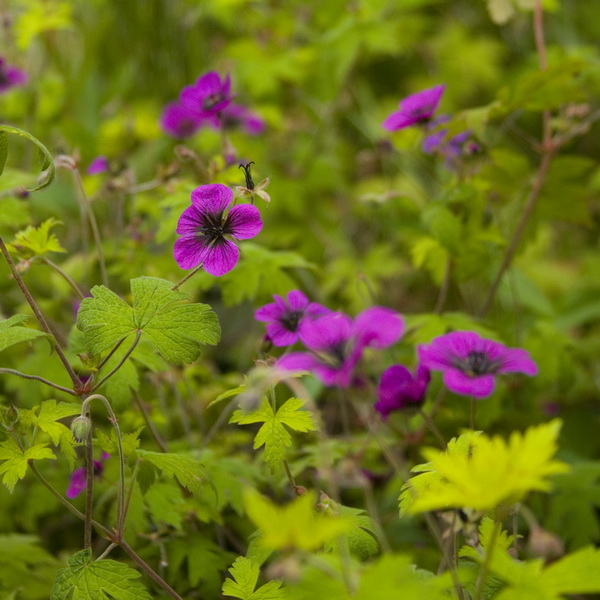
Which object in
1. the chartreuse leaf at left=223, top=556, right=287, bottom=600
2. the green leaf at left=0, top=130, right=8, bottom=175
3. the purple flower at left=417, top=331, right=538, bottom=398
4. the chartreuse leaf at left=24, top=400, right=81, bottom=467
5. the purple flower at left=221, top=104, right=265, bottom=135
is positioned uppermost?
the green leaf at left=0, top=130, right=8, bottom=175

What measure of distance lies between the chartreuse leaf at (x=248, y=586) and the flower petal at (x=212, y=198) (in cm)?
45

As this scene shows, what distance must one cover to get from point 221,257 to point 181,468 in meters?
0.29

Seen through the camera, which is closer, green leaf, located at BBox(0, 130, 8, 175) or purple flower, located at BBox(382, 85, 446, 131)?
green leaf, located at BBox(0, 130, 8, 175)

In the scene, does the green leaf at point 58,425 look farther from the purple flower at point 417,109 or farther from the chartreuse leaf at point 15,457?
the purple flower at point 417,109

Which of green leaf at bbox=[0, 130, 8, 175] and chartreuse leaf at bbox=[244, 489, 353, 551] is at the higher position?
green leaf at bbox=[0, 130, 8, 175]

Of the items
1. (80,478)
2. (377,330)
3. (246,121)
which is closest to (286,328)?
(377,330)

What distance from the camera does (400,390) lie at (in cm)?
93

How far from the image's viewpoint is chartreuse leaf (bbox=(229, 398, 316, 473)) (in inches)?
35.5

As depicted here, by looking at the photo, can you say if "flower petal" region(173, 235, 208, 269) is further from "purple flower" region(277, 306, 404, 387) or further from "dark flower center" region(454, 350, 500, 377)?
"dark flower center" region(454, 350, 500, 377)

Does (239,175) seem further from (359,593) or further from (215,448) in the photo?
(359,593)

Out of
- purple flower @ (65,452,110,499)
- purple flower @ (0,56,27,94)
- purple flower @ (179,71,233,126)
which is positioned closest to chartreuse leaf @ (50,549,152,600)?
purple flower @ (65,452,110,499)

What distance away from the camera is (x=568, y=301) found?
210cm

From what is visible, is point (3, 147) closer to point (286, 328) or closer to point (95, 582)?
point (286, 328)

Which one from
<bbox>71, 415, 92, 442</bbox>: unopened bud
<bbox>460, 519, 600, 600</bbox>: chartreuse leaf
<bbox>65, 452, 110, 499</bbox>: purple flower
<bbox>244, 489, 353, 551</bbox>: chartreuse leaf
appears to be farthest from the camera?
<bbox>65, 452, 110, 499</bbox>: purple flower
